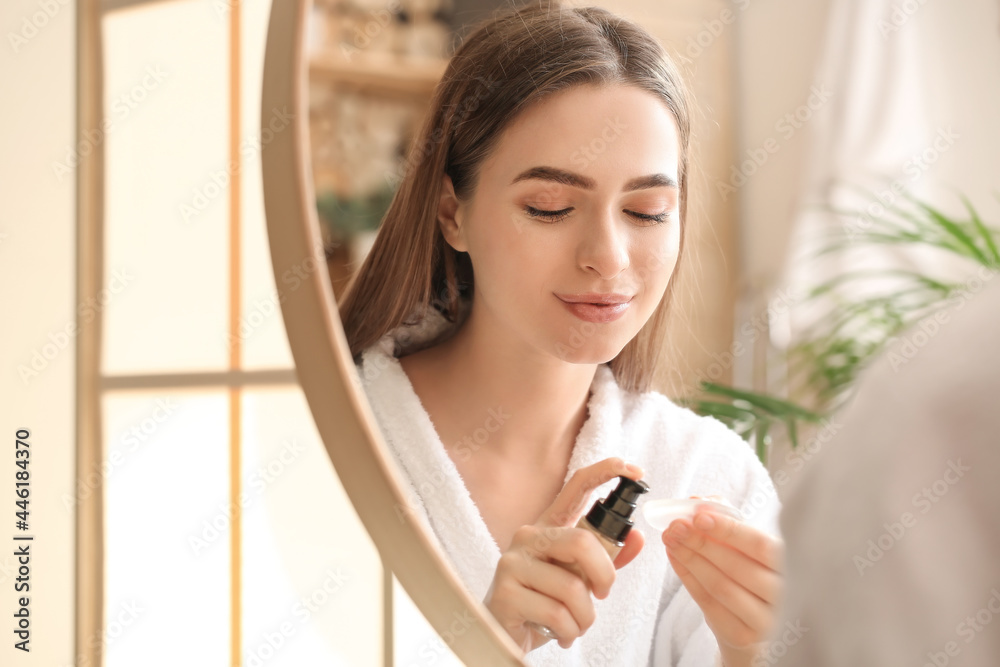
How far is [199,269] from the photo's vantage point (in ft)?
0.82

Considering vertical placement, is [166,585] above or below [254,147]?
below

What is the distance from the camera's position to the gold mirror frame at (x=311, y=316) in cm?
24

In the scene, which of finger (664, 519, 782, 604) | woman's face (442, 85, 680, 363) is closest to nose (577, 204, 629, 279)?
woman's face (442, 85, 680, 363)

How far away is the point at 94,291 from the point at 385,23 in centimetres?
37

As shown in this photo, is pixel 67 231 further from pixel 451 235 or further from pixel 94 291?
pixel 451 235

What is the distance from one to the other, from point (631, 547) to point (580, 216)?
4.8 inches

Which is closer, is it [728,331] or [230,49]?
[230,49]

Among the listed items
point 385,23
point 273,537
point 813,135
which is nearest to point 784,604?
point 273,537

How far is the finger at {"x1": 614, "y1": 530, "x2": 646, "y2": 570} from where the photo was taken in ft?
0.91

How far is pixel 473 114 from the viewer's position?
309mm

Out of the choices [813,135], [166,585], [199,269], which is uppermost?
[813,135]

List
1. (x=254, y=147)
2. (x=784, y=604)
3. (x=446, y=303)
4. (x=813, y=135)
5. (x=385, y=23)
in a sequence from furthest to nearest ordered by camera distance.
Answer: (x=813, y=135) → (x=385, y=23) → (x=446, y=303) → (x=254, y=147) → (x=784, y=604)

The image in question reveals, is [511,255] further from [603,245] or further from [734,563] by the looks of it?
[734,563]

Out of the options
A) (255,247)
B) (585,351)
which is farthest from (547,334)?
(255,247)
